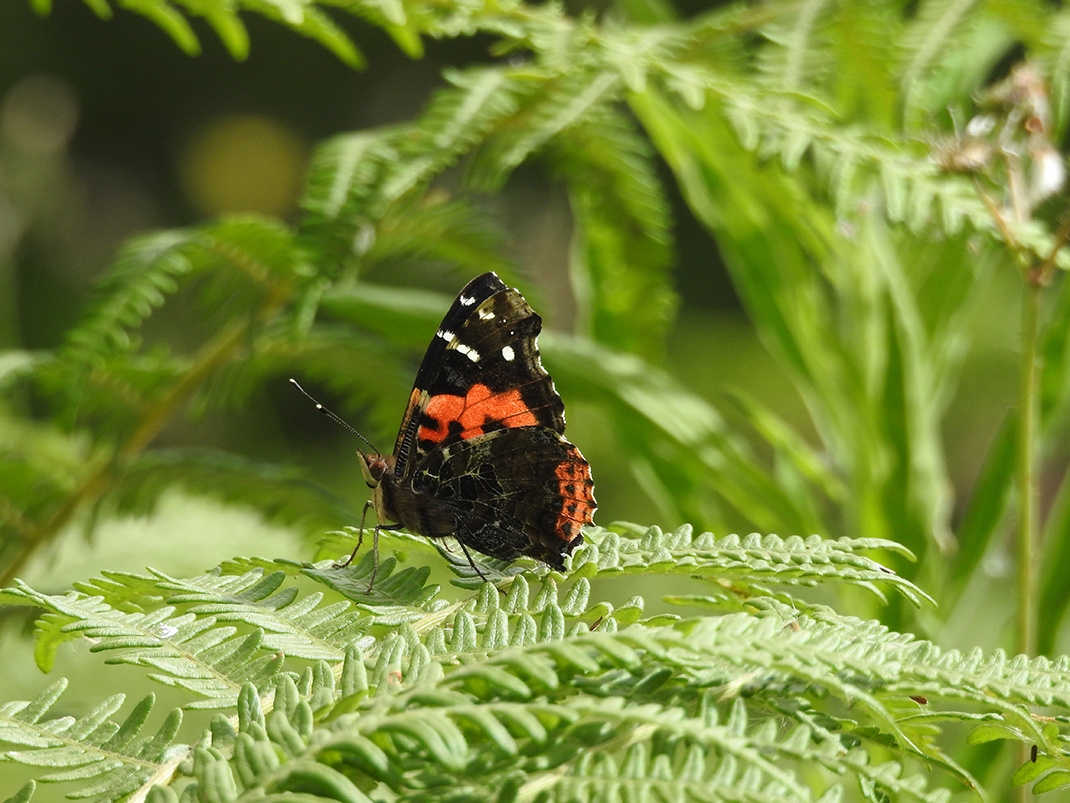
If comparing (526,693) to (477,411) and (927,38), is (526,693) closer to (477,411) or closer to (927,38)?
(477,411)

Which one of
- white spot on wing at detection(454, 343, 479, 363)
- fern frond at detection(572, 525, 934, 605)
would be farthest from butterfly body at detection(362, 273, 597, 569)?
fern frond at detection(572, 525, 934, 605)

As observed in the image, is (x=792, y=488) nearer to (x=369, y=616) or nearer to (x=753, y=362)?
(x=369, y=616)

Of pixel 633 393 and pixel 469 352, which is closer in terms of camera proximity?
pixel 469 352

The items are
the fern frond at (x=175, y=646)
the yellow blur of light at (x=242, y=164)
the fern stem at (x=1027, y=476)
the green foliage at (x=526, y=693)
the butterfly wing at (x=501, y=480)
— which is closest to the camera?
the green foliage at (x=526, y=693)

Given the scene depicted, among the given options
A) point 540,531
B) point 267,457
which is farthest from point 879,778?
point 267,457

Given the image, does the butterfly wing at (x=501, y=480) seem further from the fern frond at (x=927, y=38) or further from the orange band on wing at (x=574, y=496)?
the fern frond at (x=927, y=38)

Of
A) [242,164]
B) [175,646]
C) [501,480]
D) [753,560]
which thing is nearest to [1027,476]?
[753,560]

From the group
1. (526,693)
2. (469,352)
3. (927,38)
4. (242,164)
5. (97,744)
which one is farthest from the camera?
(242,164)

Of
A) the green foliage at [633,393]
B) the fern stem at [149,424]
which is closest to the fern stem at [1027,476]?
the green foliage at [633,393]
